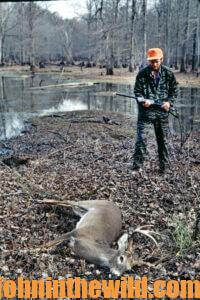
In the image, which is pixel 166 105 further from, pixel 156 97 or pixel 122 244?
pixel 122 244

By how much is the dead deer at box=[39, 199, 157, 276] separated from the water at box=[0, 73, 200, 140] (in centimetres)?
873

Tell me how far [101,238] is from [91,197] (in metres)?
2.06

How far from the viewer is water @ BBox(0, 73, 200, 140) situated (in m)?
16.9

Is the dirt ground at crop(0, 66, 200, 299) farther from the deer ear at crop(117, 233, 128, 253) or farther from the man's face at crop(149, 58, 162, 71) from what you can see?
the man's face at crop(149, 58, 162, 71)

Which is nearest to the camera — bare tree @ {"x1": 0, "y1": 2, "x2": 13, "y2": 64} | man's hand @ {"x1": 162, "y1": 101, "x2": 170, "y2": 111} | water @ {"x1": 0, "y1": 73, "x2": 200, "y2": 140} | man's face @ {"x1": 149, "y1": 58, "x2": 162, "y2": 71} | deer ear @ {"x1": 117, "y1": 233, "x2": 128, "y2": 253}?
deer ear @ {"x1": 117, "y1": 233, "x2": 128, "y2": 253}

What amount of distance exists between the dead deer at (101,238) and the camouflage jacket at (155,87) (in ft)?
9.21

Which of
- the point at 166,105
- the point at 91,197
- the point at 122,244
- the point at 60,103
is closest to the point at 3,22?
the point at 60,103

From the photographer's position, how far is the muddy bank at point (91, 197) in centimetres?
511

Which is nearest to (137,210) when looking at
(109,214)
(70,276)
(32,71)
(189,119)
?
(109,214)

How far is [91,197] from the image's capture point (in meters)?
7.32

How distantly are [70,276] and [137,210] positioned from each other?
2315mm

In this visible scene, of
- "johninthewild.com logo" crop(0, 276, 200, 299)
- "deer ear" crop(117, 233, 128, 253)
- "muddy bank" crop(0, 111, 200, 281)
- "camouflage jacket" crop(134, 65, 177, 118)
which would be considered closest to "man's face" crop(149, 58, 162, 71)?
"camouflage jacket" crop(134, 65, 177, 118)

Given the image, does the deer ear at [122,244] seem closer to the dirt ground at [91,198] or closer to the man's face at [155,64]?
the dirt ground at [91,198]

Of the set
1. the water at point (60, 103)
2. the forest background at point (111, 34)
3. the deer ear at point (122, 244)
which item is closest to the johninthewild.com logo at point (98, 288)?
the deer ear at point (122, 244)
